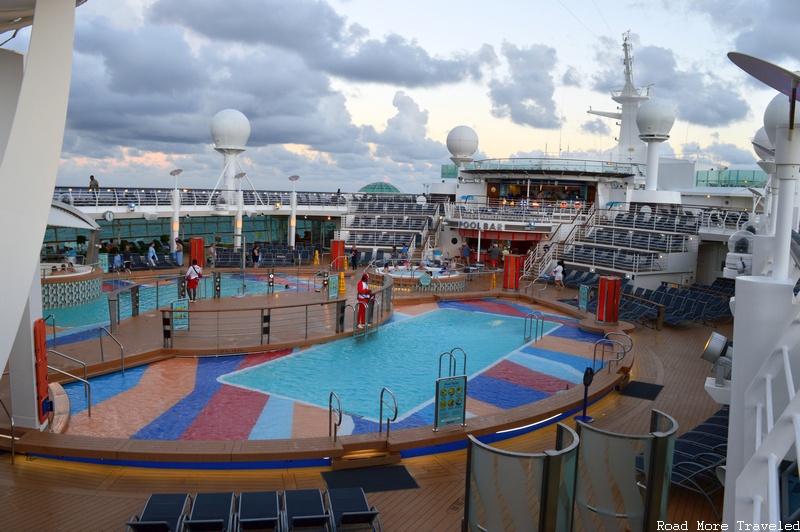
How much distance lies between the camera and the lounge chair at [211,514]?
4918 mm

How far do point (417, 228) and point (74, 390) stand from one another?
20895 mm

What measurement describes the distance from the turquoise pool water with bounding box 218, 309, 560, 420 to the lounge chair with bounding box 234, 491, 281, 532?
361cm

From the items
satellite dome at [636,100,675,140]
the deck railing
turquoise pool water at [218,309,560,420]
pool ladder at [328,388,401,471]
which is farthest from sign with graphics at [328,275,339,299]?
satellite dome at [636,100,675,140]

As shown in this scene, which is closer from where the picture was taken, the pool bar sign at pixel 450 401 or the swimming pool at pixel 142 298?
the pool bar sign at pixel 450 401

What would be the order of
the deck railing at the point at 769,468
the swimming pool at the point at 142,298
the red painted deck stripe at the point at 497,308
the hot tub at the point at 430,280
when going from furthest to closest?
the hot tub at the point at 430,280, the red painted deck stripe at the point at 497,308, the swimming pool at the point at 142,298, the deck railing at the point at 769,468

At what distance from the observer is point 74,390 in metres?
9.28

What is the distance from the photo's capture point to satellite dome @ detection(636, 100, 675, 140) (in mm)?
27641

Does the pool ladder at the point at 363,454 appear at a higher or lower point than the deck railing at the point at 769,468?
lower

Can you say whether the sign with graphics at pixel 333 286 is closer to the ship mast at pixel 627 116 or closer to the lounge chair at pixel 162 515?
the lounge chair at pixel 162 515

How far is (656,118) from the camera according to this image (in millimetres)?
27703

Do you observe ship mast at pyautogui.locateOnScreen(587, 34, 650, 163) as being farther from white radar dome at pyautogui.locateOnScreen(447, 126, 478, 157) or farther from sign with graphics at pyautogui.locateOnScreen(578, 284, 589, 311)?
sign with graphics at pyautogui.locateOnScreen(578, 284, 589, 311)

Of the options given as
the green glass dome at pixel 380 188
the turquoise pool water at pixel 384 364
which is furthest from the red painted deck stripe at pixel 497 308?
the green glass dome at pixel 380 188

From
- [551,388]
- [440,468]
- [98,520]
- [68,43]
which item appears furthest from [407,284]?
[68,43]

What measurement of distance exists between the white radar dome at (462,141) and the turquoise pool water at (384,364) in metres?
21.9
